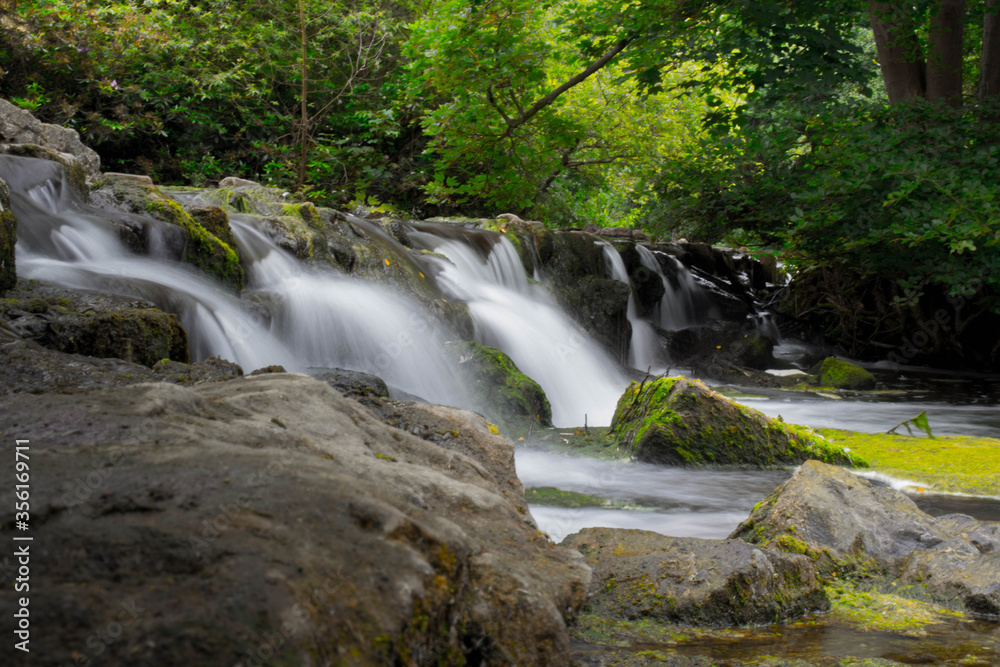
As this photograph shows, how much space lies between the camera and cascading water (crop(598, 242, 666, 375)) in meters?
12.3

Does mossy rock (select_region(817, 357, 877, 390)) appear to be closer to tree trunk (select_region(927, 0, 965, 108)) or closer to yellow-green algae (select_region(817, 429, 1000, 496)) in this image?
tree trunk (select_region(927, 0, 965, 108))

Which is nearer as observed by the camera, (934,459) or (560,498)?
(560,498)

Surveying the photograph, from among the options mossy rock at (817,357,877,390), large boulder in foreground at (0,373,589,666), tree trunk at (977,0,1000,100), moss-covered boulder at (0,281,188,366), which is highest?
tree trunk at (977,0,1000,100)

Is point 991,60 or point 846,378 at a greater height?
point 991,60

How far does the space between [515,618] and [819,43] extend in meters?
7.66

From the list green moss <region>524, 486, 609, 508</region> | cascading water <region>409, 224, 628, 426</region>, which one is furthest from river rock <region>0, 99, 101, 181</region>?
green moss <region>524, 486, 609, 508</region>

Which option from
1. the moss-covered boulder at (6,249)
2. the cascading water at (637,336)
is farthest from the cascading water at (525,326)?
the moss-covered boulder at (6,249)

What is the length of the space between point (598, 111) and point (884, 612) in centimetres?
1624

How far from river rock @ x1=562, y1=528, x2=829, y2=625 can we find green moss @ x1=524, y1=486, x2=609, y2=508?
134cm

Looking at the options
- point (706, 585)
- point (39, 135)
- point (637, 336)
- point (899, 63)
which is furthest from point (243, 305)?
point (899, 63)

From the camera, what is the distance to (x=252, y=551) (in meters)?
1.27

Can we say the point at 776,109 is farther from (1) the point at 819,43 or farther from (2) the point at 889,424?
(2) the point at 889,424

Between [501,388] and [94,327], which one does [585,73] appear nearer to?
[501,388]

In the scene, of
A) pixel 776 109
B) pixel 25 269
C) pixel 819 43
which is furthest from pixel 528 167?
pixel 25 269
